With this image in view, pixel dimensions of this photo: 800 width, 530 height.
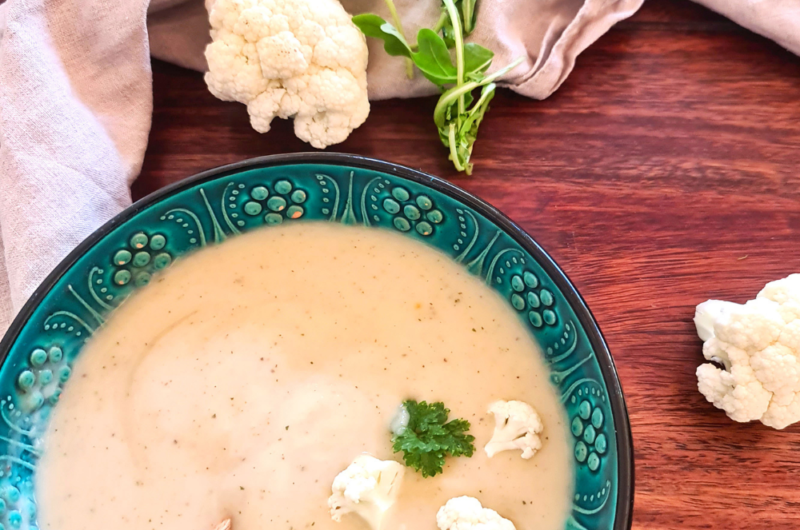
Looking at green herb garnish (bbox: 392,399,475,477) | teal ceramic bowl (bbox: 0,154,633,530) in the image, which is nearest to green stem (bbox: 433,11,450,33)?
teal ceramic bowl (bbox: 0,154,633,530)

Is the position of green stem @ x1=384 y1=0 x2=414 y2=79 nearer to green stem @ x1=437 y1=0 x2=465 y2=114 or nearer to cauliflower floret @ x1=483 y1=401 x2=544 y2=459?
green stem @ x1=437 y1=0 x2=465 y2=114

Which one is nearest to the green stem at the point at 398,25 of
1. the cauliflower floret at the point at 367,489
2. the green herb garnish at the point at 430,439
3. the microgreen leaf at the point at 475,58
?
the microgreen leaf at the point at 475,58

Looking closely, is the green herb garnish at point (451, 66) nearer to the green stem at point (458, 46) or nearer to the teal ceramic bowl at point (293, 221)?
the green stem at point (458, 46)

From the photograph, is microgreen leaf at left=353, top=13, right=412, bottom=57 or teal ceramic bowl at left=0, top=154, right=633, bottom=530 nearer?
teal ceramic bowl at left=0, top=154, right=633, bottom=530

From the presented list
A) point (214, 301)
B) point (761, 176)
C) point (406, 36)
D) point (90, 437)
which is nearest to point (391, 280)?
point (214, 301)

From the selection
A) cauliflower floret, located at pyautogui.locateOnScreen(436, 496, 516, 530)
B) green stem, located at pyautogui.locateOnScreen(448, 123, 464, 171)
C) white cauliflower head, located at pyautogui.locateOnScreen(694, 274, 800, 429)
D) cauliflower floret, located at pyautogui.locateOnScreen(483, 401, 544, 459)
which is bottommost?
cauliflower floret, located at pyautogui.locateOnScreen(436, 496, 516, 530)

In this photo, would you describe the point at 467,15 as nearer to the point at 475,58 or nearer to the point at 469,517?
the point at 475,58

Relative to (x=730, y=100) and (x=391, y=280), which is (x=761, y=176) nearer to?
(x=730, y=100)
